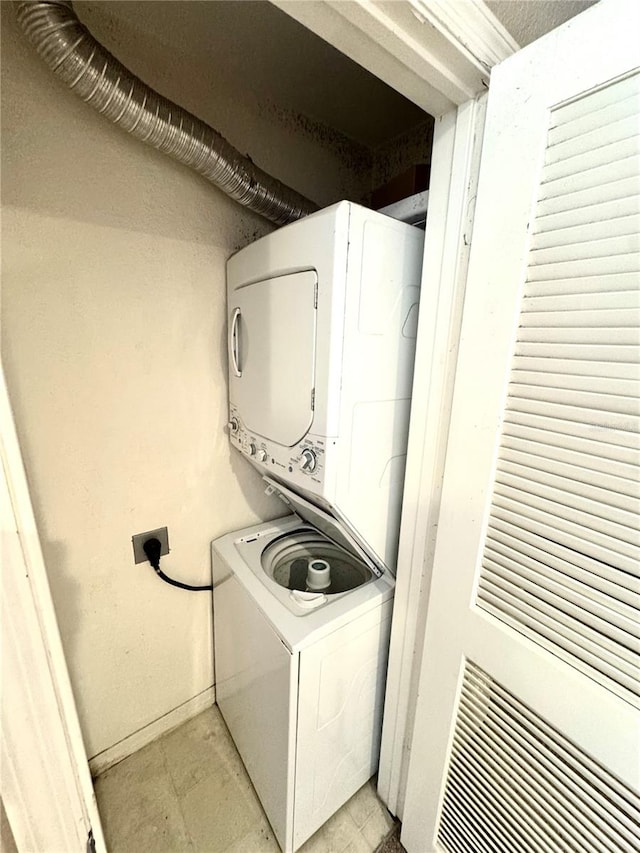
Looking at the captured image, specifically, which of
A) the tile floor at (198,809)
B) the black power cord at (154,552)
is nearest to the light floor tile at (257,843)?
the tile floor at (198,809)

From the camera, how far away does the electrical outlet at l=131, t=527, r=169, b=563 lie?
138 centimetres

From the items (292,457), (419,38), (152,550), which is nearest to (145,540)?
(152,550)

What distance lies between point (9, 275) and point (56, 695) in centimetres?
109

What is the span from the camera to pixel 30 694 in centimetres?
76

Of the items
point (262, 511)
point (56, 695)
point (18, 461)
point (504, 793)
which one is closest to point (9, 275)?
point (18, 461)

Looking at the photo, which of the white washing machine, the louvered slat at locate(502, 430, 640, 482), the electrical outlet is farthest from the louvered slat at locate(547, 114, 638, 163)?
the electrical outlet

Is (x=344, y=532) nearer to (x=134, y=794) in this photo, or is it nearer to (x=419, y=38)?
(x=419, y=38)

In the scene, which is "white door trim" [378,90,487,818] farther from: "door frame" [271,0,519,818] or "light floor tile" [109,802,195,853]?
"light floor tile" [109,802,195,853]

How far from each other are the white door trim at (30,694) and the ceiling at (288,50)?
121 centimetres

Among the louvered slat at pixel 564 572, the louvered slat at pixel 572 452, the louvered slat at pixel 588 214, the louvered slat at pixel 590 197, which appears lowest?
the louvered slat at pixel 564 572

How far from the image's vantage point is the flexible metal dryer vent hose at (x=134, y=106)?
84 centimetres

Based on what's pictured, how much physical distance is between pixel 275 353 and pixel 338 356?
26 centimetres

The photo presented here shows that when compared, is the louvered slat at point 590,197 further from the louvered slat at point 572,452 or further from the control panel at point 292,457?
the control panel at point 292,457

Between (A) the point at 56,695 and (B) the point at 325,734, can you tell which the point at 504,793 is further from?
(A) the point at 56,695
